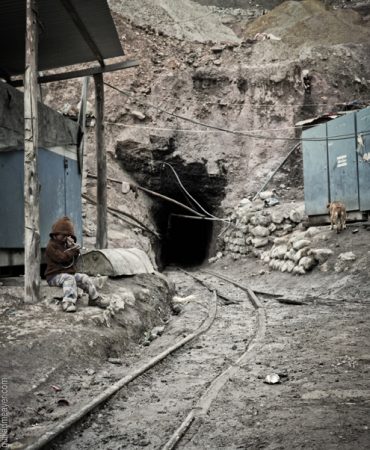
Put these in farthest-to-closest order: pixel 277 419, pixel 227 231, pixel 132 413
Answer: pixel 227 231 → pixel 132 413 → pixel 277 419

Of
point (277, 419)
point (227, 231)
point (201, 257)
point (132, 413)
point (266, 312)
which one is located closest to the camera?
point (277, 419)

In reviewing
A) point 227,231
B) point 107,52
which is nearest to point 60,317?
point 107,52

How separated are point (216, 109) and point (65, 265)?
17.1m

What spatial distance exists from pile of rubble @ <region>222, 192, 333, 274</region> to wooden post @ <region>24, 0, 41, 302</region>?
24.7ft

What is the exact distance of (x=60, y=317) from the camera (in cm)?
593

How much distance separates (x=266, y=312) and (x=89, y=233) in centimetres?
858

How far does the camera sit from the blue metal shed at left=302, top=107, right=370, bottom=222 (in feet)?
41.0

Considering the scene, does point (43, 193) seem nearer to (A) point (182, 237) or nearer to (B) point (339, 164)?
(B) point (339, 164)

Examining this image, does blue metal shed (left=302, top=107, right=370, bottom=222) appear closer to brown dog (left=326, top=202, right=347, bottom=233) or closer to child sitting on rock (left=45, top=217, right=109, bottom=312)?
brown dog (left=326, top=202, right=347, bottom=233)

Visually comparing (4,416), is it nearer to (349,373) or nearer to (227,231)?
(349,373)

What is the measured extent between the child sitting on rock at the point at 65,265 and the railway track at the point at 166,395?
52.6 inches

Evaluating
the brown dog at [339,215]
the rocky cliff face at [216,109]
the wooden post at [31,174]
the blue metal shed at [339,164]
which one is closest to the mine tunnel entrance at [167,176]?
the rocky cliff face at [216,109]

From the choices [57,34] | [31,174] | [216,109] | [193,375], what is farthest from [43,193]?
[216,109]

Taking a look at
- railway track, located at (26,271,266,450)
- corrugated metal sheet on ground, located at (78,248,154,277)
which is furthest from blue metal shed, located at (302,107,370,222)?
corrugated metal sheet on ground, located at (78,248,154,277)
